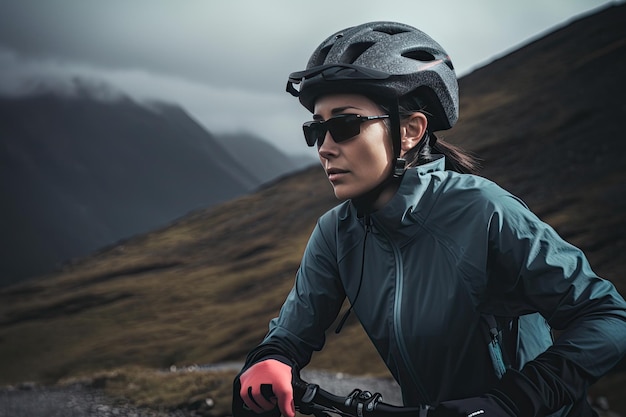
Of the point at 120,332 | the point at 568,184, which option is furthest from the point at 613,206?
the point at 120,332

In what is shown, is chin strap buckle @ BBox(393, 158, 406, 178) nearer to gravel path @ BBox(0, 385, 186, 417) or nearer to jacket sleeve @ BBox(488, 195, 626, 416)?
→ jacket sleeve @ BBox(488, 195, 626, 416)

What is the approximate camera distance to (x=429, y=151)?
4121 millimetres

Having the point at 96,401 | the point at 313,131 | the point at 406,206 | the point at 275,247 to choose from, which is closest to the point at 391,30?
the point at 313,131

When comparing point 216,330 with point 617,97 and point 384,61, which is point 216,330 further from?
point 617,97

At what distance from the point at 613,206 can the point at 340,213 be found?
5021 centimetres

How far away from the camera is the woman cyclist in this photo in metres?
2.99

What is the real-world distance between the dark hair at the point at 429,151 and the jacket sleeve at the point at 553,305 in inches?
33.0

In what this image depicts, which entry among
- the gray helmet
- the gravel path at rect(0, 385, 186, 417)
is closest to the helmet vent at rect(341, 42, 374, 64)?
the gray helmet

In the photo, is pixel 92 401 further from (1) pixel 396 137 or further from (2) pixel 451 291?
(2) pixel 451 291

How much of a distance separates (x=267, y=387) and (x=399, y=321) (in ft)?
2.79

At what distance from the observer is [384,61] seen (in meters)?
3.80

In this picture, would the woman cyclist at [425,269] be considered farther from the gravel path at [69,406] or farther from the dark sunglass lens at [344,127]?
the gravel path at [69,406]

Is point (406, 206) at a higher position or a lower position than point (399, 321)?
higher

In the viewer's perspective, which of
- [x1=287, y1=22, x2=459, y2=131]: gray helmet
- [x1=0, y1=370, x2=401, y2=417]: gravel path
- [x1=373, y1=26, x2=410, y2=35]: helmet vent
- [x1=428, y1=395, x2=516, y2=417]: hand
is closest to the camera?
[x1=428, y1=395, x2=516, y2=417]: hand
